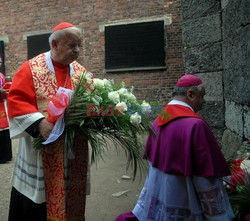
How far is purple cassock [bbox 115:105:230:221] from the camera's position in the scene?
84.4 inches

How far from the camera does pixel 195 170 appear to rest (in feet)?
7.17

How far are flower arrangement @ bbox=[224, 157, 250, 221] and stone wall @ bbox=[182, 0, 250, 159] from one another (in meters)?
1.18

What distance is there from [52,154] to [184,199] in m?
0.99

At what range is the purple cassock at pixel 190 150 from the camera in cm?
214

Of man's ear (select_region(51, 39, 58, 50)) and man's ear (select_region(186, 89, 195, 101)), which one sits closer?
man's ear (select_region(51, 39, 58, 50))

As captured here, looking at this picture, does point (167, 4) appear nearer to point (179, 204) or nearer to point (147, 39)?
point (147, 39)

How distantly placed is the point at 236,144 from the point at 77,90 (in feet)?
8.12

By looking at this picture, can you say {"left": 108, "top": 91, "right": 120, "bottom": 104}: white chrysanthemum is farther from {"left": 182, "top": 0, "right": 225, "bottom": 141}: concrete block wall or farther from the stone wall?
{"left": 182, "top": 0, "right": 225, "bottom": 141}: concrete block wall

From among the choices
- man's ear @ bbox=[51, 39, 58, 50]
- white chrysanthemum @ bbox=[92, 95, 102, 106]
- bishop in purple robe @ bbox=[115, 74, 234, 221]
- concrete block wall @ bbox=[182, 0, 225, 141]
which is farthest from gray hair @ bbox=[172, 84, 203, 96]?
concrete block wall @ bbox=[182, 0, 225, 141]

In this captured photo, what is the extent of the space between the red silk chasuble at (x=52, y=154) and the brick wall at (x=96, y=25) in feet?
26.9

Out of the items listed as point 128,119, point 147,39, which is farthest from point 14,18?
point 128,119

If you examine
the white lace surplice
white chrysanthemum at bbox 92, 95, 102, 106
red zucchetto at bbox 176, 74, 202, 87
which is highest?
red zucchetto at bbox 176, 74, 202, 87

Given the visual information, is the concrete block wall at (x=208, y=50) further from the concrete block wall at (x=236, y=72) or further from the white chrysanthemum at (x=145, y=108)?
the white chrysanthemum at (x=145, y=108)

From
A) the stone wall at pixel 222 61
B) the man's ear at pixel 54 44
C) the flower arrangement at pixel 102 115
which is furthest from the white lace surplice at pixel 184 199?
the stone wall at pixel 222 61
